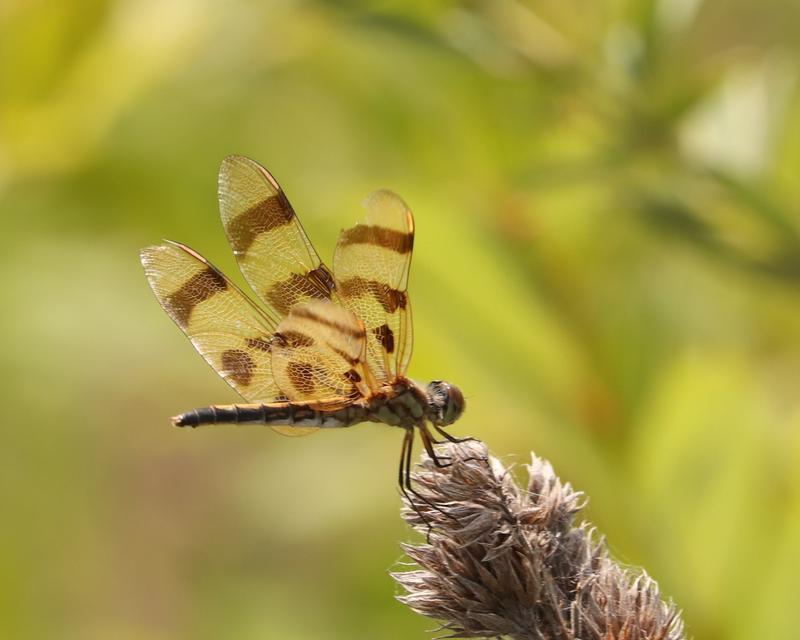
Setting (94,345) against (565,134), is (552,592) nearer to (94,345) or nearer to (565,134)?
(565,134)

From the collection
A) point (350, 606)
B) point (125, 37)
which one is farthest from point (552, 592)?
point (125, 37)

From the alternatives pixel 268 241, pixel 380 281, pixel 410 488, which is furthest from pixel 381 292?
pixel 410 488

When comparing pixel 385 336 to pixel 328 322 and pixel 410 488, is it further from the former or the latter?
pixel 410 488

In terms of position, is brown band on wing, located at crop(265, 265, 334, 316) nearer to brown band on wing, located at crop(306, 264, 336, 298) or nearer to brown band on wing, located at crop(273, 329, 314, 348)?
brown band on wing, located at crop(306, 264, 336, 298)

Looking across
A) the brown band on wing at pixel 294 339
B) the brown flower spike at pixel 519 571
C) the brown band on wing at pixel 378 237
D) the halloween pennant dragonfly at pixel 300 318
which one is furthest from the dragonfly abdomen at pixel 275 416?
the brown flower spike at pixel 519 571

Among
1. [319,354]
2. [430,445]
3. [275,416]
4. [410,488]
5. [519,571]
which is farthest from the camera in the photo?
[275,416]

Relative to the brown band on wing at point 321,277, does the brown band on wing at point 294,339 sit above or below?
below

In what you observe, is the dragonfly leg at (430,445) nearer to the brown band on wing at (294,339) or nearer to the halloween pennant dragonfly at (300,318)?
the halloween pennant dragonfly at (300,318)
